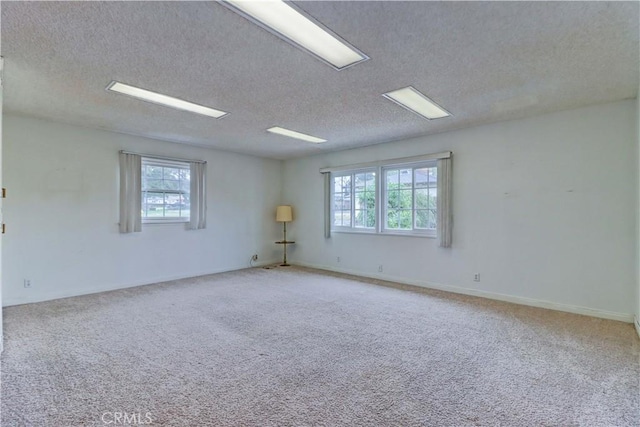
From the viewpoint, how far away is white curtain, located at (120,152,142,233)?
187 inches

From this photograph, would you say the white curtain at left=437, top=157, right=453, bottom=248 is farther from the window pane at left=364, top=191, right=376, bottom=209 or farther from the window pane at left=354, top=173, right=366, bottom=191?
the window pane at left=354, top=173, right=366, bottom=191

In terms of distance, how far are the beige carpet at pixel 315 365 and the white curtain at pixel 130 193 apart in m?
1.38

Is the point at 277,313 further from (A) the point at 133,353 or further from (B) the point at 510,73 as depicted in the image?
(B) the point at 510,73

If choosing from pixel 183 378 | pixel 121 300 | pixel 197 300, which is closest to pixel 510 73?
pixel 183 378

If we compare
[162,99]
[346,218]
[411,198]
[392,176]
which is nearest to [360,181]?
[392,176]

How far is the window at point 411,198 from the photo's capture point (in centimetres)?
496

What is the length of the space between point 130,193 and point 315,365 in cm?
416

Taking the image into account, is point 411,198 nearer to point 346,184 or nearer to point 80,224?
point 346,184

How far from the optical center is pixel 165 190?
538cm

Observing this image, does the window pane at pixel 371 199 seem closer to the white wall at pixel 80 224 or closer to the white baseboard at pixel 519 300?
the white baseboard at pixel 519 300

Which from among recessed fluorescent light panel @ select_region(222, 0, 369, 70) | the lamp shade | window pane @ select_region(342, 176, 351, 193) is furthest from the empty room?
the lamp shade

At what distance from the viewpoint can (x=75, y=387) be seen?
2039 millimetres

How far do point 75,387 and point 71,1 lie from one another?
8.06 ft

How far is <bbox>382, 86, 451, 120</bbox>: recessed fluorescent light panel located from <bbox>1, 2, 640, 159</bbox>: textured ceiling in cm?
11
